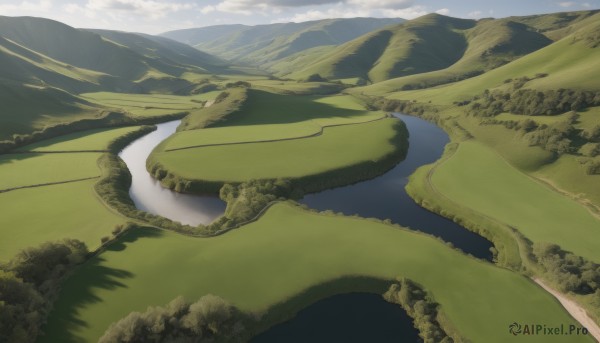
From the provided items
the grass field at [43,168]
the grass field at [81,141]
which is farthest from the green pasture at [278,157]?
the grass field at [81,141]

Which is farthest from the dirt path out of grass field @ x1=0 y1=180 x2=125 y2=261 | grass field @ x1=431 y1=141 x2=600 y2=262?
grass field @ x1=0 y1=180 x2=125 y2=261

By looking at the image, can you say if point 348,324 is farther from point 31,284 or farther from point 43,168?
point 43,168

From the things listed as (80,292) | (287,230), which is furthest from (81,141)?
(287,230)

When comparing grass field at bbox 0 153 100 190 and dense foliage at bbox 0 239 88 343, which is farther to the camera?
grass field at bbox 0 153 100 190

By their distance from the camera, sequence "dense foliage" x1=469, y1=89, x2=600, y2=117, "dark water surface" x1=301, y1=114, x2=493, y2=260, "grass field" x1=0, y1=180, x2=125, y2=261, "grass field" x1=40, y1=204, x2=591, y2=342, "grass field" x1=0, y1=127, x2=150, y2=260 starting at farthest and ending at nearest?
"dense foliage" x1=469, y1=89, x2=600, y2=117, "dark water surface" x1=301, y1=114, x2=493, y2=260, "grass field" x1=0, y1=127, x2=150, y2=260, "grass field" x1=0, y1=180, x2=125, y2=261, "grass field" x1=40, y1=204, x2=591, y2=342

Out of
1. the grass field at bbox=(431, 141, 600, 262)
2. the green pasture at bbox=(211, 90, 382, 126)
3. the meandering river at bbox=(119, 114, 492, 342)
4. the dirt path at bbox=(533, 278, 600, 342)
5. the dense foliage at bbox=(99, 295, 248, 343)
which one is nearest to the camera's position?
the dense foliage at bbox=(99, 295, 248, 343)

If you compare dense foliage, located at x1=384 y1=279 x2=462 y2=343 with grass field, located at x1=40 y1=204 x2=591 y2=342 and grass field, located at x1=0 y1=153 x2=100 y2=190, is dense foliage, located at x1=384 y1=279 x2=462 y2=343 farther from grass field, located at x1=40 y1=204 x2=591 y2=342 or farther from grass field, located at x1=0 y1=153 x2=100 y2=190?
grass field, located at x1=0 y1=153 x2=100 y2=190
